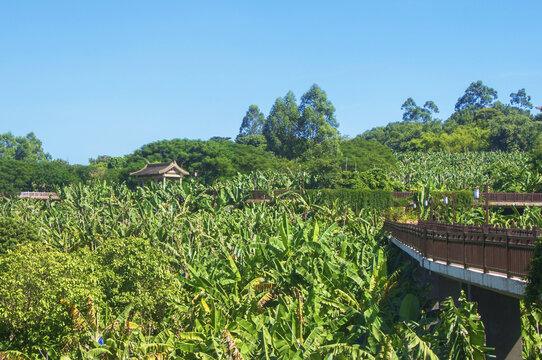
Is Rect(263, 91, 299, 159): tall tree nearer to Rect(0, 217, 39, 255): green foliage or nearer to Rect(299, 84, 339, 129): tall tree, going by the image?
Rect(299, 84, 339, 129): tall tree

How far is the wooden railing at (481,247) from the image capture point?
44.4 ft

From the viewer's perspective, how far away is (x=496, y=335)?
17.1 m

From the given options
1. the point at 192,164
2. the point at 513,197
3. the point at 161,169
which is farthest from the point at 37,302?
the point at 192,164

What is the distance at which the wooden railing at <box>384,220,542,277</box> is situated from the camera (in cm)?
1353

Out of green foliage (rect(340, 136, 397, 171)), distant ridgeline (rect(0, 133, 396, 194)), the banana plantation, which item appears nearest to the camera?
the banana plantation

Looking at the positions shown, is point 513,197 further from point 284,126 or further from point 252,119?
point 252,119

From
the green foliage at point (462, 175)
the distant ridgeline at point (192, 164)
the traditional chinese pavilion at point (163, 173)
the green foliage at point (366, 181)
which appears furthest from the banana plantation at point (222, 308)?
the distant ridgeline at point (192, 164)

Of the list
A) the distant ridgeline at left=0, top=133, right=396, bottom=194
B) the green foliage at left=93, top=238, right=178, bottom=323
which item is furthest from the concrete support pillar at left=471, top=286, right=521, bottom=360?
the distant ridgeline at left=0, top=133, right=396, bottom=194

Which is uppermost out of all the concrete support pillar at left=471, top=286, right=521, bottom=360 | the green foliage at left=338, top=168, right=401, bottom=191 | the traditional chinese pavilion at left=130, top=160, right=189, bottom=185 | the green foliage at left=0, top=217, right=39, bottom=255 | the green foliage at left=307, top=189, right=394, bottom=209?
the traditional chinese pavilion at left=130, top=160, right=189, bottom=185

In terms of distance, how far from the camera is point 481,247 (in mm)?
15617

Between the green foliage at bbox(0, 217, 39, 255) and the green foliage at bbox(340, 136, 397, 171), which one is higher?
the green foliage at bbox(340, 136, 397, 171)

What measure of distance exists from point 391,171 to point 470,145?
4656 centimetres

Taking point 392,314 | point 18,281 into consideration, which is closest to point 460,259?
point 392,314

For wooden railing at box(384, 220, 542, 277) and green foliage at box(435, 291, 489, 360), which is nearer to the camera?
green foliage at box(435, 291, 489, 360)
